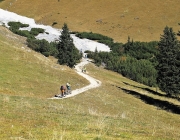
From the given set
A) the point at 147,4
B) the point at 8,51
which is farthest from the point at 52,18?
the point at 8,51

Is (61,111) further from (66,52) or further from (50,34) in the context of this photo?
(50,34)

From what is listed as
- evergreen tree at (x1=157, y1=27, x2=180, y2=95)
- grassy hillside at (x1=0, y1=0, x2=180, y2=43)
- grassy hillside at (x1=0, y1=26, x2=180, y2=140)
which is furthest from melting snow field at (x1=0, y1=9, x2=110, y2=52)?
grassy hillside at (x1=0, y1=26, x2=180, y2=140)

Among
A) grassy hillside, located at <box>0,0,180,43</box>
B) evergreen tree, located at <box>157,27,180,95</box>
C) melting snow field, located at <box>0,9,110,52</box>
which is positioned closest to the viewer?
evergreen tree, located at <box>157,27,180,95</box>

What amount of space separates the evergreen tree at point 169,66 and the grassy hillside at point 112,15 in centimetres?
5486

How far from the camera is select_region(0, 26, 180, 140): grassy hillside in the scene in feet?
44.5

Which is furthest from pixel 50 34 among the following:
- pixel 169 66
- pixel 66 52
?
pixel 169 66

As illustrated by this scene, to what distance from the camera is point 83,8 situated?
140 meters

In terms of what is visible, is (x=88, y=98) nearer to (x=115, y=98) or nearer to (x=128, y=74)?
(x=115, y=98)

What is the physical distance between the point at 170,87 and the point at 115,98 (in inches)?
720

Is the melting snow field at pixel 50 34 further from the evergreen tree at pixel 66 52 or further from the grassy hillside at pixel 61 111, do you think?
the grassy hillside at pixel 61 111

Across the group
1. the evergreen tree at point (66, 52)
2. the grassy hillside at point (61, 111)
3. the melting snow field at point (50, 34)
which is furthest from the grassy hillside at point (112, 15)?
the grassy hillside at point (61, 111)

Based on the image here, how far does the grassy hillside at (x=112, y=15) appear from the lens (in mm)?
124244

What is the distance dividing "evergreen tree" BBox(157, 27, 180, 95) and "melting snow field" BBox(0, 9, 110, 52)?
52.9m

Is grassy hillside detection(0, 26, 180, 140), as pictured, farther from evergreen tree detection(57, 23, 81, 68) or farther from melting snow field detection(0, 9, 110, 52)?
melting snow field detection(0, 9, 110, 52)
